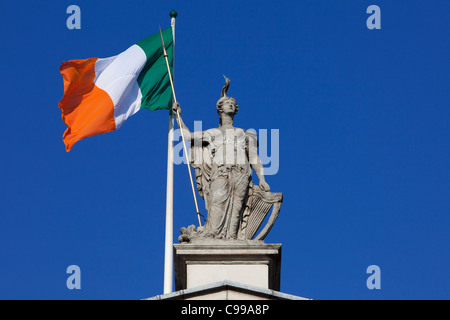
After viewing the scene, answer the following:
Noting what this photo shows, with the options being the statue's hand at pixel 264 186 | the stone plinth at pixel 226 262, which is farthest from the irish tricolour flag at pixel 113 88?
the stone plinth at pixel 226 262

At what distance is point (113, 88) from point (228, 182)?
6.14m

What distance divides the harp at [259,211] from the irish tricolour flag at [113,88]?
5316 millimetres

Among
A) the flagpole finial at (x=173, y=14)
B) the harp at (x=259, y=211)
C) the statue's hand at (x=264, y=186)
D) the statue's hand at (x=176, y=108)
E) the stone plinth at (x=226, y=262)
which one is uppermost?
the flagpole finial at (x=173, y=14)

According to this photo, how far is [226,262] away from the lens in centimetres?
3319

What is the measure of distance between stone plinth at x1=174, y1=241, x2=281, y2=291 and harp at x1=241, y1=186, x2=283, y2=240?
0.63m

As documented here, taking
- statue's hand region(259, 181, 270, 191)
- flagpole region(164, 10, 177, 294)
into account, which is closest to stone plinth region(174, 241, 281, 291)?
statue's hand region(259, 181, 270, 191)

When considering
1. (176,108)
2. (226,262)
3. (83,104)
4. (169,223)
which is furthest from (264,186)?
(83,104)

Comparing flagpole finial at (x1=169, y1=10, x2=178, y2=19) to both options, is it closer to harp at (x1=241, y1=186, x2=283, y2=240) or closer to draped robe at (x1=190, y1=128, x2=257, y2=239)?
draped robe at (x1=190, y1=128, x2=257, y2=239)

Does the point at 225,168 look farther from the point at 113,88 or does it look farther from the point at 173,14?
the point at 173,14

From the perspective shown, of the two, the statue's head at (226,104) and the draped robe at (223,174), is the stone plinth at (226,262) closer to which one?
the draped robe at (223,174)

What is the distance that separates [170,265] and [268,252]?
3.62 metres

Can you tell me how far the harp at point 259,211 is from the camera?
33.9m
